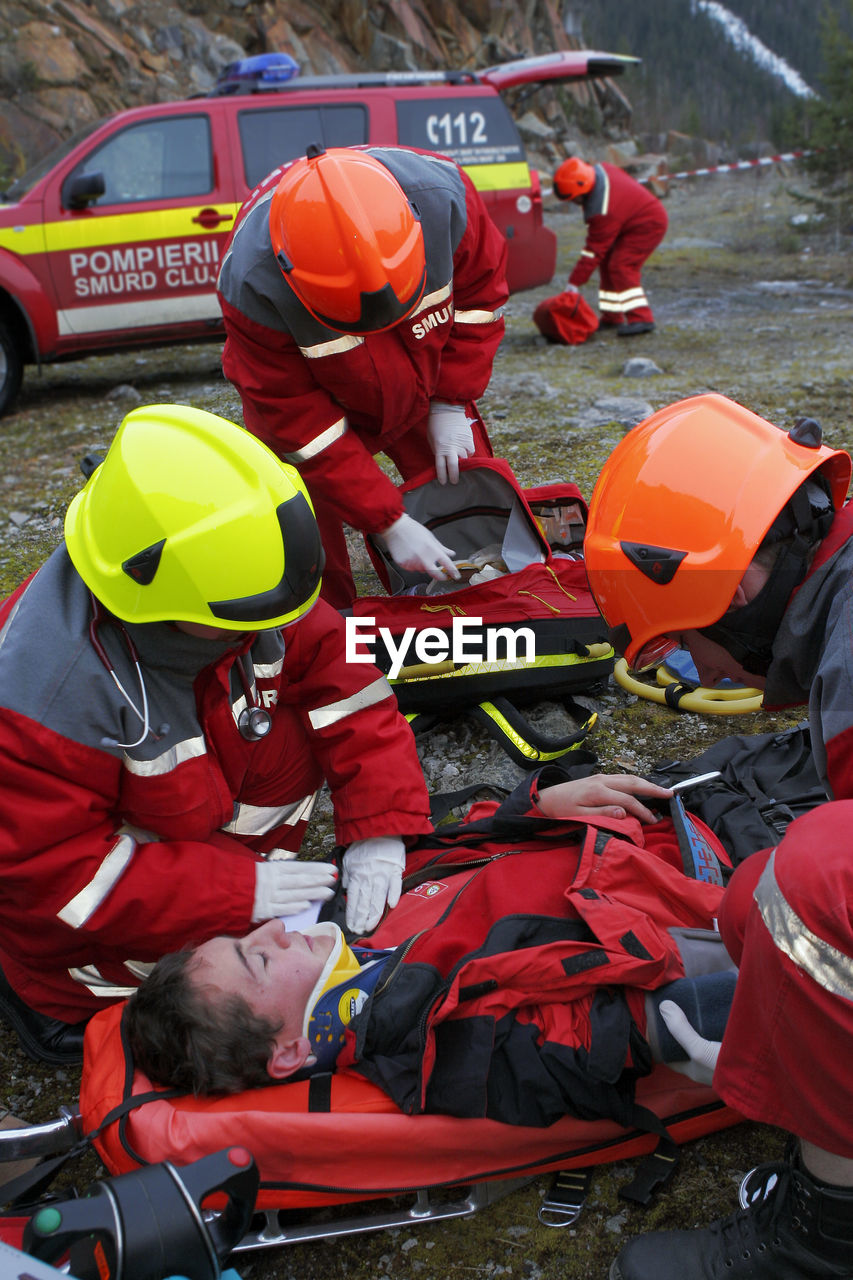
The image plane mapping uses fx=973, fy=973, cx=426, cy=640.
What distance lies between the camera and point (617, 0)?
69.5 metres

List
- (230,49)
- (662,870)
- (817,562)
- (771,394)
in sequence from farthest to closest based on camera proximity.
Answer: (230,49) < (771,394) < (662,870) < (817,562)

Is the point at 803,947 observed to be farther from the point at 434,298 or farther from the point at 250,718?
the point at 434,298

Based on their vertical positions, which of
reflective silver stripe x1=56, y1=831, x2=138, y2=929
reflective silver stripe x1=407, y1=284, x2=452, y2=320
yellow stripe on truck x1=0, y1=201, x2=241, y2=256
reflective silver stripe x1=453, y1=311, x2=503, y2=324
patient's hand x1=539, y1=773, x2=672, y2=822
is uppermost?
yellow stripe on truck x1=0, y1=201, x2=241, y2=256

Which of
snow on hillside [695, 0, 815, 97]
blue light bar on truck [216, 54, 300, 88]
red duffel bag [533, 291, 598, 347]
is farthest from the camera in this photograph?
snow on hillside [695, 0, 815, 97]

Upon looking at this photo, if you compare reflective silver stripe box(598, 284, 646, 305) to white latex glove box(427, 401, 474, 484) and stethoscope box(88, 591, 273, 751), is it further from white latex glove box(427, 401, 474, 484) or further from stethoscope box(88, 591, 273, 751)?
stethoscope box(88, 591, 273, 751)

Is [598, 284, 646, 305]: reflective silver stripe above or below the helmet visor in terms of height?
below

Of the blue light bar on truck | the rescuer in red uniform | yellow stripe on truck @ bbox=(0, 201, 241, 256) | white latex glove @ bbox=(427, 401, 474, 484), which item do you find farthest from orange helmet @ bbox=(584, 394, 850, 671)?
the blue light bar on truck

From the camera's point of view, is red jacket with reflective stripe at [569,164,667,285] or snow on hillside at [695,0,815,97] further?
snow on hillside at [695,0,815,97]

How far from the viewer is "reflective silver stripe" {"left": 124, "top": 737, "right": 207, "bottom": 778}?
2.17 m

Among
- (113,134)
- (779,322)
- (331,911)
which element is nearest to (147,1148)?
(331,911)

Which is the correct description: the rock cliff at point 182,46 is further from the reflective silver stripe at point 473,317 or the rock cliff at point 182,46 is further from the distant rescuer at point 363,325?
the distant rescuer at point 363,325

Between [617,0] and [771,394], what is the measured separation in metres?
77.6

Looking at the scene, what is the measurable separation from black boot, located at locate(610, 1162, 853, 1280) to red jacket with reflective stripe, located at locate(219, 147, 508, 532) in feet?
7.67

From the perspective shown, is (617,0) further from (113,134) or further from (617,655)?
(617,655)
